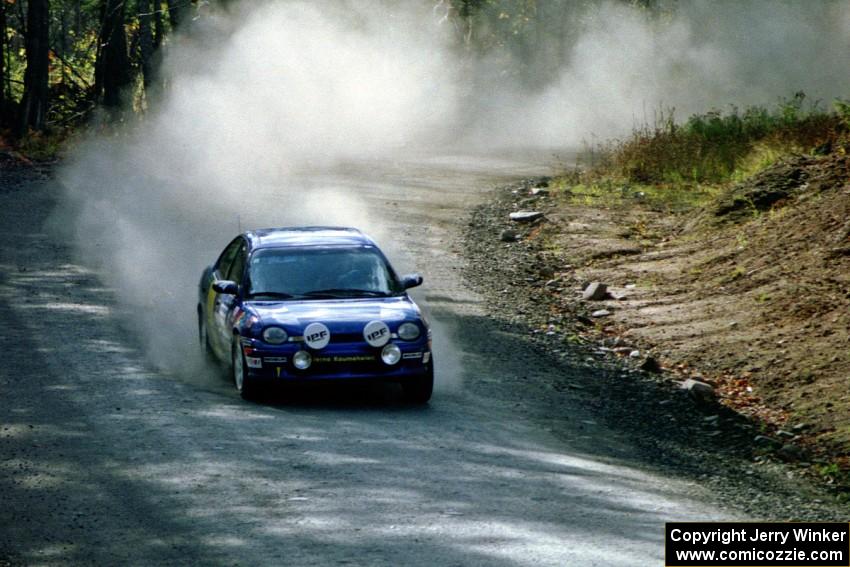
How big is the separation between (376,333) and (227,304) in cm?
202

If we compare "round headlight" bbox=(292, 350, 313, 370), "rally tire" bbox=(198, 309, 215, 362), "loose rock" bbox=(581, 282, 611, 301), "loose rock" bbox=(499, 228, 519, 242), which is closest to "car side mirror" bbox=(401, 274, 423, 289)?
"round headlight" bbox=(292, 350, 313, 370)

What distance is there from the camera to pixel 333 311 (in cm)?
1205

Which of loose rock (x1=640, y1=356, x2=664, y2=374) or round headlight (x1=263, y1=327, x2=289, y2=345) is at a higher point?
round headlight (x1=263, y1=327, x2=289, y2=345)

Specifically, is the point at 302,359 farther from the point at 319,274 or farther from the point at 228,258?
the point at 228,258

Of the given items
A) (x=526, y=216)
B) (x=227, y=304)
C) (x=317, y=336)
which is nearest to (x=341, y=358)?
(x=317, y=336)

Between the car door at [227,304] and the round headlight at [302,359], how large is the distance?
3.87 ft

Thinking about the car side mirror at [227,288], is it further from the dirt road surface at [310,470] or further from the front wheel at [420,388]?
the front wheel at [420,388]

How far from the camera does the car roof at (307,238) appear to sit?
13.3 meters

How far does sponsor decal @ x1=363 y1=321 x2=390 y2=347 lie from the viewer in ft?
38.5

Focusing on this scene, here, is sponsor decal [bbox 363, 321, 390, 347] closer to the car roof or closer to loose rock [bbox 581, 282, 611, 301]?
the car roof

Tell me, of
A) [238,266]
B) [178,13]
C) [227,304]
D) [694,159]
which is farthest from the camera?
[178,13]

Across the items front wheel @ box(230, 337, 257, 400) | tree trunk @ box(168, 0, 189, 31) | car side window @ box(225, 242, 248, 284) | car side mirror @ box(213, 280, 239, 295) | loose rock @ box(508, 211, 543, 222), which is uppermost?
tree trunk @ box(168, 0, 189, 31)

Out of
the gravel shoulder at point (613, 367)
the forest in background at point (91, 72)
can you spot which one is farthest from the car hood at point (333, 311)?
the forest in background at point (91, 72)

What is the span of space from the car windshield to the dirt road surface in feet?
3.22
